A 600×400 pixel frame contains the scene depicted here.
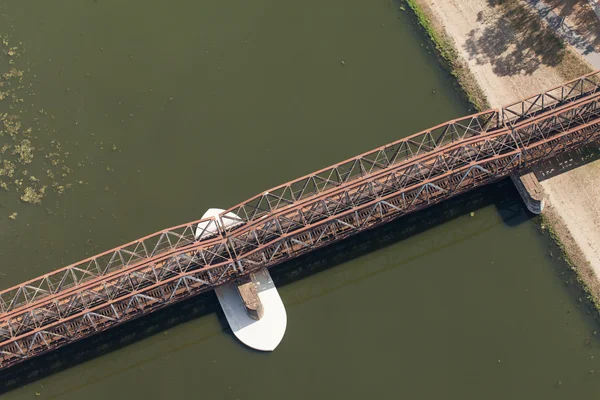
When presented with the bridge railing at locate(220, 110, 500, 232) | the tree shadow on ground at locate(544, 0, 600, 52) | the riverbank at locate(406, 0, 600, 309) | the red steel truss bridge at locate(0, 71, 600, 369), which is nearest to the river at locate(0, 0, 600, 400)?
the bridge railing at locate(220, 110, 500, 232)

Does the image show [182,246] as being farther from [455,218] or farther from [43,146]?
[455,218]

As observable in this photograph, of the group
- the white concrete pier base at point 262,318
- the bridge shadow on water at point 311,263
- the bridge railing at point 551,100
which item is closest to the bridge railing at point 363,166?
the bridge railing at point 551,100

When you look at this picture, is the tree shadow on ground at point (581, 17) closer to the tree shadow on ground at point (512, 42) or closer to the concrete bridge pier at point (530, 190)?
the tree shadow on ground at point (512, 42)

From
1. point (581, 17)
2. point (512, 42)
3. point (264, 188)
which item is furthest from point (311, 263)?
point (581, 17)

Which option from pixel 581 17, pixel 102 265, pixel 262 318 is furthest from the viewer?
pixel 581 17

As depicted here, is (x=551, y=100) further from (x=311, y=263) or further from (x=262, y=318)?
(x=262, y=318)

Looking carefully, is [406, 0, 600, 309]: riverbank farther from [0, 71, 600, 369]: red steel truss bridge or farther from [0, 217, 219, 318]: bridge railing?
[0, 217, 219, 318]: bridge railing
